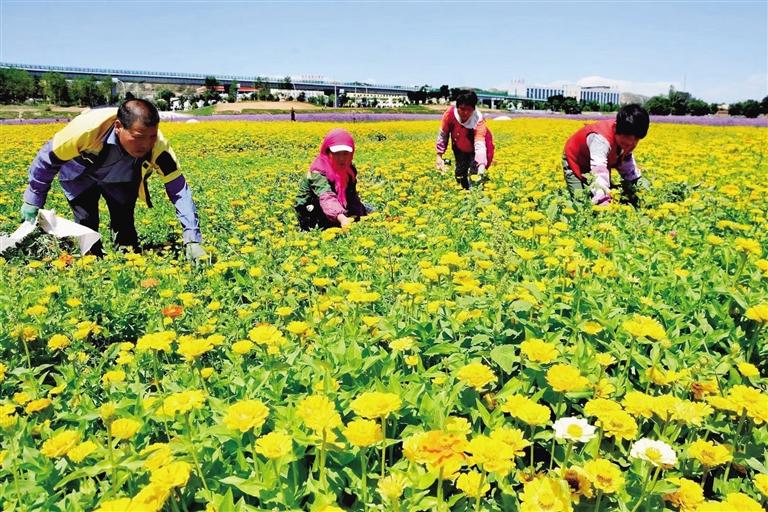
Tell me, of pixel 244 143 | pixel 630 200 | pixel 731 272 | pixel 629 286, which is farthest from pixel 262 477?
pixel 244 143

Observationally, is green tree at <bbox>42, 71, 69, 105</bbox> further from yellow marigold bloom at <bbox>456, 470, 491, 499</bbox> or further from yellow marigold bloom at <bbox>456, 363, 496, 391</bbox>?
yellow marigold bloom at <bbox>456, 470, 491, 499</bbox>

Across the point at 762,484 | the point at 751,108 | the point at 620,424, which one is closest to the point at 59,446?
the point at 620,424

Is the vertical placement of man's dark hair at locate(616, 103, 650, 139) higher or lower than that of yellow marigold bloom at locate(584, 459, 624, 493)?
higher

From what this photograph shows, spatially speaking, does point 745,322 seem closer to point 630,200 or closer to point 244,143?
point 630,200

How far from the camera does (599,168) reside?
472 cm

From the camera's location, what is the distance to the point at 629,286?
2.47 metres

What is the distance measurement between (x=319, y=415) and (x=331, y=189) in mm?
4134

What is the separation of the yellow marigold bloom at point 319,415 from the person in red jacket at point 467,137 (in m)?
4.97

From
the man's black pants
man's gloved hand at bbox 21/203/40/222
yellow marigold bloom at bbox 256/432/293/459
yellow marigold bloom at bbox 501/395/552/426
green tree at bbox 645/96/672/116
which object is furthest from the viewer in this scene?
green tree at bbox 645/96/672/116

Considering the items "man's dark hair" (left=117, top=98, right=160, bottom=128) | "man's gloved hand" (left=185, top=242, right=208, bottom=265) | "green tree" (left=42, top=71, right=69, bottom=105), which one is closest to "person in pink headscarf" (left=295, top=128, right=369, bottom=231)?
"man's gloved hand" (left=185, top=242, right=208, bottom=265)

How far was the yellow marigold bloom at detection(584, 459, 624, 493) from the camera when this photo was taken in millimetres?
1172

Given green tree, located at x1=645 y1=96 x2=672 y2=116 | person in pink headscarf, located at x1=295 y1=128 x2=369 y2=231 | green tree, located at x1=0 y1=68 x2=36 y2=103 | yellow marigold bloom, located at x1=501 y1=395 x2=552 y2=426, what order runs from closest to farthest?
yellow marigold bloom, located at x1=501 y1=395 x2=552 y2=426, person in pink headscarf, located at x1=295 y1=128 x2=369 y2=231, green tree, located at x1=645 y1=96 x2=672 y2=116, green tree, located at x1=0 y1=68 x2=36 y2=103

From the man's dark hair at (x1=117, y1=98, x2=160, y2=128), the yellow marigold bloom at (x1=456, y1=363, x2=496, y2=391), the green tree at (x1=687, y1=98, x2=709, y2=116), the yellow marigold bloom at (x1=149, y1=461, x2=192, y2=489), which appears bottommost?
the yellow marigold bloom at (x1=149, y1=461, x2=192, y2=489)

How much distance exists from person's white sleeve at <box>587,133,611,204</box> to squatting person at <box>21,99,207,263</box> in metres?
3.18
